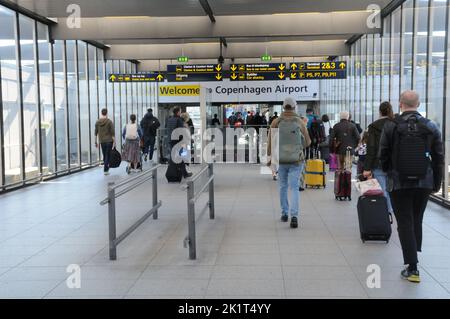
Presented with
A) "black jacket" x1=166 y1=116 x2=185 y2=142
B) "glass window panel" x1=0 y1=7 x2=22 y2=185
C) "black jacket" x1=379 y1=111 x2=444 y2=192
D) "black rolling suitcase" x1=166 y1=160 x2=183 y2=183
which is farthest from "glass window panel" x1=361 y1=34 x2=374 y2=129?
"black jacket" x1=379 y1=111 x2=444 y2=192

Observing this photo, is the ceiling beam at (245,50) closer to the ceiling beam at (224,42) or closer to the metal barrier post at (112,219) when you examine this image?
the ceiling beam at (224,42)

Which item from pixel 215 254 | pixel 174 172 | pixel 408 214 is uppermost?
pixel 408 214

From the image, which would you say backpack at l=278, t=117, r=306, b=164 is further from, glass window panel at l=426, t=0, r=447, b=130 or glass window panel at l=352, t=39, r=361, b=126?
glass window panel at l=352, t=39, r=361, b=126

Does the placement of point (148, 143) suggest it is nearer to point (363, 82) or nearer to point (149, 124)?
point (149, 124)

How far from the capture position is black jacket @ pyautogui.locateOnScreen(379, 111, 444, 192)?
4512mm

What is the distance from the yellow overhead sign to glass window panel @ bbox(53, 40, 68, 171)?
1218cm

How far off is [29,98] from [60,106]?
7.28 feet

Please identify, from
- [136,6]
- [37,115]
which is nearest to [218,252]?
[136,6]

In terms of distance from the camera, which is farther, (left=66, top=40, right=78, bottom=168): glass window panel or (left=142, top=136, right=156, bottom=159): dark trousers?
(left=142, top=136, right=156, bottom=159): dark trousers

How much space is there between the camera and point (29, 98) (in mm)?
12414

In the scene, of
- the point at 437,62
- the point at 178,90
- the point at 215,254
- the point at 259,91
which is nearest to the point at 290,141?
the point at 215,254

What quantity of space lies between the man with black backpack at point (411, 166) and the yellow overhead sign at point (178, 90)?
22372mm

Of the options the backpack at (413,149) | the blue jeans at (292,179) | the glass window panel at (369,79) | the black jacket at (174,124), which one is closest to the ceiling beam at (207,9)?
the black jacket at (174,124)
